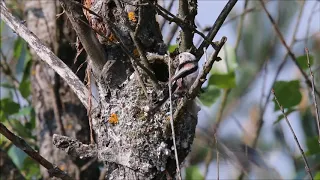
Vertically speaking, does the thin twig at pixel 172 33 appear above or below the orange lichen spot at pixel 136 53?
above

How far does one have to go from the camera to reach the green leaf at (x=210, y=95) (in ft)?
6.99

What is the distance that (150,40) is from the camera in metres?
1.31

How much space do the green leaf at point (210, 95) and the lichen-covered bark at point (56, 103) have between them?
1.42 feet

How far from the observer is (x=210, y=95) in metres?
2.18

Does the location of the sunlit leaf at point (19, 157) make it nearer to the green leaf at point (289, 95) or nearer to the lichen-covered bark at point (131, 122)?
the green leaf at point (289, 95)

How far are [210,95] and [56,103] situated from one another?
55cm

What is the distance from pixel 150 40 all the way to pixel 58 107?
101 cm

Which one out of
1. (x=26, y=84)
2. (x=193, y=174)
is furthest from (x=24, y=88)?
(x=193, y=174)

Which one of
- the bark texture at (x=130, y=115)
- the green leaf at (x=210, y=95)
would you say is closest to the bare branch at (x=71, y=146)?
the bark texture at (x=130, y=115)

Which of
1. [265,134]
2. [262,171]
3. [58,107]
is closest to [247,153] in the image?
[262,171]

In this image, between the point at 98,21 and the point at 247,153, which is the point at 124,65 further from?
the point at 247,153

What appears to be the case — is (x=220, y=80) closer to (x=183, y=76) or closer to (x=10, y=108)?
(x=10, y=108)

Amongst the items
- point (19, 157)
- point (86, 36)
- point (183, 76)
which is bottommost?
point (183, 76)

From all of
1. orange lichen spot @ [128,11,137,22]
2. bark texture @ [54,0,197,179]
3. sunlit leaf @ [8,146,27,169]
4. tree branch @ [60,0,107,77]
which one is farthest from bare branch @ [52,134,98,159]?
sunlit leaf @ [8,146,27,169]
